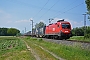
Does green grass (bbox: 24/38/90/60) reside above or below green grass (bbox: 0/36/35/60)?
above

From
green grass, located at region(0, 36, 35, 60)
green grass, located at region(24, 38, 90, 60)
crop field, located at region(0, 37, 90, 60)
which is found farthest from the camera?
green grass, located at region(0, 36, 35, 60)

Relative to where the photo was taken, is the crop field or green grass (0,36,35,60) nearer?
the crop field

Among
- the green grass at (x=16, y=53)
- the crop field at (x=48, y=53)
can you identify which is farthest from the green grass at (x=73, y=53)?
the green grass at (x=16, y=53)

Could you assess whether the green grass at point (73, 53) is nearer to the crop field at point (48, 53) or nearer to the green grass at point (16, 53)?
the crop field at point (48, 53)

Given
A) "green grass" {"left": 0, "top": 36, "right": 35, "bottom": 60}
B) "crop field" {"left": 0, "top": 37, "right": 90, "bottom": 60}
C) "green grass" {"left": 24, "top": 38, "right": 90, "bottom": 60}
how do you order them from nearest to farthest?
1. "green grass" {"left": 24, "top": 38, "right": 90, "bottom": 60}
2. "crop field" {"left": 0, "top": 37, "right": 90, "bottom": 60}
3. "green grass" {"left": 0, "top": 36, "right": 35, "bottom": 60}

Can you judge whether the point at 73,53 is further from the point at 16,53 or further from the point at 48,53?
the point at 16,53

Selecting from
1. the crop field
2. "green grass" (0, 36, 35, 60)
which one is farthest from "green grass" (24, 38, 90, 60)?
"green grass" (0, 36, 35, 60)

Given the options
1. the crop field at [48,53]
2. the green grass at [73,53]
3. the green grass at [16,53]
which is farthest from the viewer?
the green grass at [16,53]

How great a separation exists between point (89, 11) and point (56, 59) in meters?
23.6

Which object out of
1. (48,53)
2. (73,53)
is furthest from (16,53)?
(73,53)

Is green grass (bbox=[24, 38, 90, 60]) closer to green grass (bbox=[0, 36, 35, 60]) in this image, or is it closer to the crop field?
the crop field

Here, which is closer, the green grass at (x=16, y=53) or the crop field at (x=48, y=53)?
the crop field at (x=48, y=53)

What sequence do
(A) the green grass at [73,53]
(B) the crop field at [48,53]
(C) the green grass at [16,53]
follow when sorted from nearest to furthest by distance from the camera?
(A) the green grass at [73,53] → (B) the crop field at [48,53] → (C) the green grass at [16,53]

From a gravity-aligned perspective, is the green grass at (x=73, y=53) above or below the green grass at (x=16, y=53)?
above
